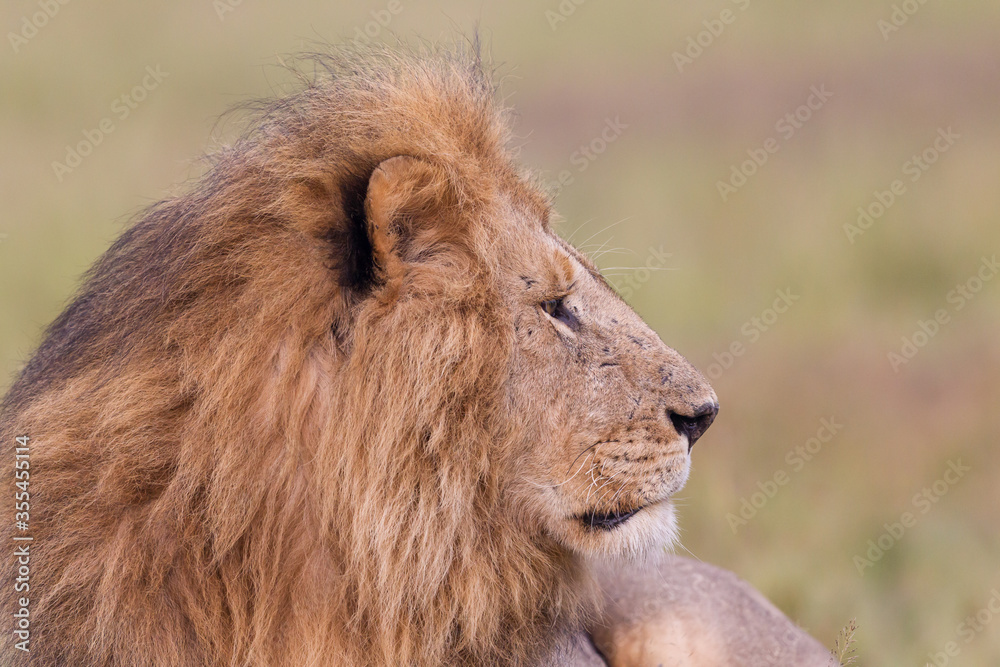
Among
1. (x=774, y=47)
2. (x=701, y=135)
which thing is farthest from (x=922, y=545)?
(x=774, y=47)

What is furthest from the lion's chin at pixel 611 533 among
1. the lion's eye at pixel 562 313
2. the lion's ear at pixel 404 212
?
the lion's ear at pixel 404 212

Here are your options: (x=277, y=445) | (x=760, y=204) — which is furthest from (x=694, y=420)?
(x=760, y=204)

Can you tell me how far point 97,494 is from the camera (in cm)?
273

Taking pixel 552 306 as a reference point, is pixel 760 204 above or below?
above

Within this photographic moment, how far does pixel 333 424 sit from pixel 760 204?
944 cm

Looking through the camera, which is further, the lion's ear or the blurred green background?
the blurred green background

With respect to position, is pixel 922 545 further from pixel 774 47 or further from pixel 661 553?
pixel 774 47

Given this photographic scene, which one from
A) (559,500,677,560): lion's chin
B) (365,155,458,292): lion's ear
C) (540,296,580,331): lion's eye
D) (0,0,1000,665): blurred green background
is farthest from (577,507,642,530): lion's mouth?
(0,0,1000,665): blurred green background

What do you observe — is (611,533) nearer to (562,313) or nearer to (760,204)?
(562,313)

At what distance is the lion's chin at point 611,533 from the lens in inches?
117

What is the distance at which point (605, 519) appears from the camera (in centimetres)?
299

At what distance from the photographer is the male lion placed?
275 cm

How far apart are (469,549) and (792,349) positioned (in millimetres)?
5997

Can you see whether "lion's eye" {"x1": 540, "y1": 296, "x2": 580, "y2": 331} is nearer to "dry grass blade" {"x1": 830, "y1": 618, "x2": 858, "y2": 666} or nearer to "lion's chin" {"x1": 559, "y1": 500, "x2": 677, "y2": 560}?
"lion's chin" {"x1": 559, "y1": 500, "x2": 677, "y2": 560}
